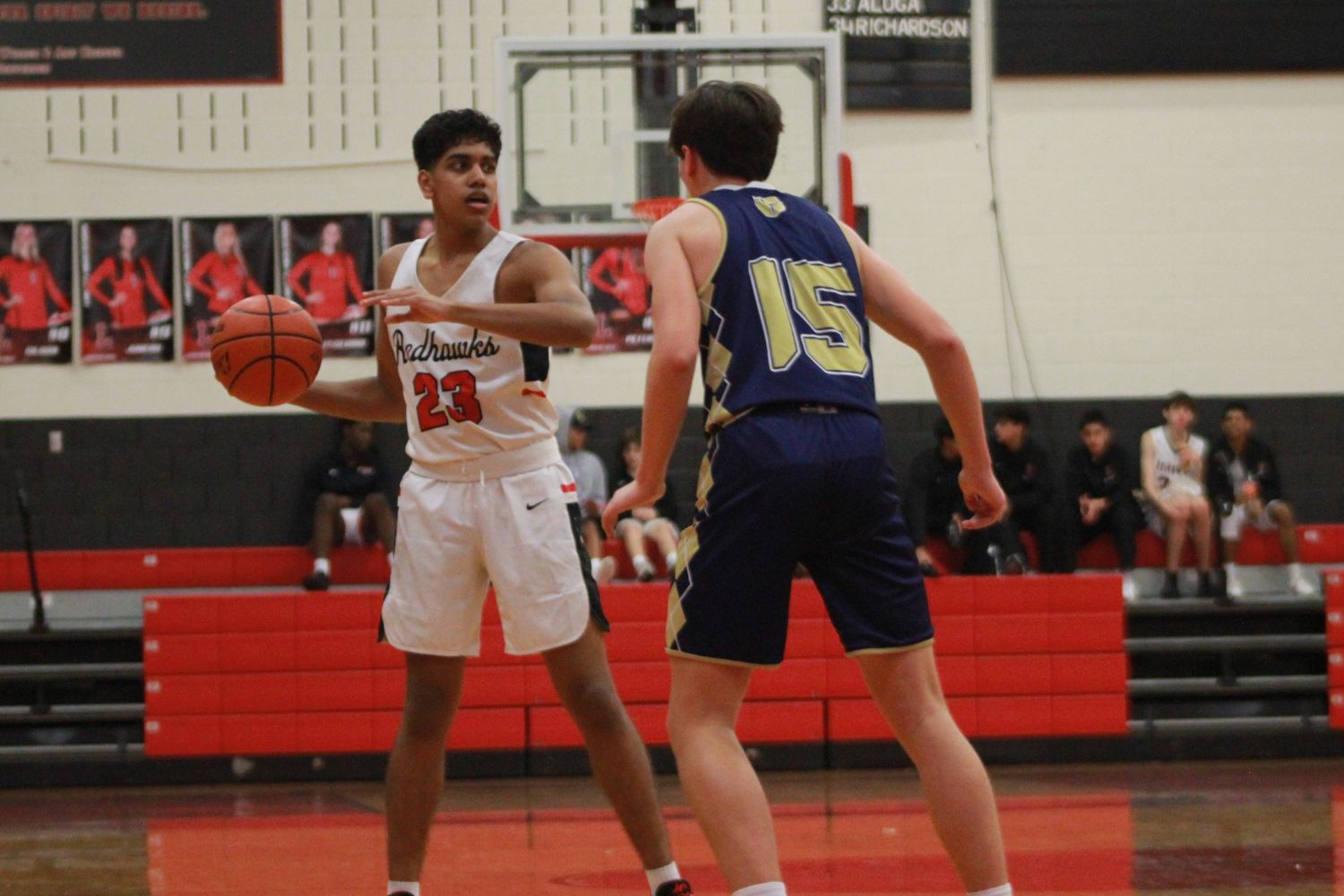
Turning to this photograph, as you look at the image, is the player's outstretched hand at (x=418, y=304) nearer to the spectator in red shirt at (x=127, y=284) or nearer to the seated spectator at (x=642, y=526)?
the seated spectator at (x=642, y=526)

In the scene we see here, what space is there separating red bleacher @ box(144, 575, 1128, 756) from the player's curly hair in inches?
178

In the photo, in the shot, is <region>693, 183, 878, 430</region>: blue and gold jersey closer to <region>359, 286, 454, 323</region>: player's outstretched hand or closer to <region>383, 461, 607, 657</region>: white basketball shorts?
<region>359, 286, 454, 323</region>: player's outstretched hand

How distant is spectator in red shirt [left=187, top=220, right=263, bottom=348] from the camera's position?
11.0 meters

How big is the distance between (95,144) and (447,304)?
819cm

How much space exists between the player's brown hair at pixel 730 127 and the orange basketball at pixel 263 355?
123cm

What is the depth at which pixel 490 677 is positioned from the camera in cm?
830

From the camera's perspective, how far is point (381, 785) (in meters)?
8.05

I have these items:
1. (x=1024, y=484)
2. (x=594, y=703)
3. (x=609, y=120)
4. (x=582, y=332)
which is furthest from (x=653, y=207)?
(x=594, y=703)

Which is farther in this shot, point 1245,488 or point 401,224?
point 401,224

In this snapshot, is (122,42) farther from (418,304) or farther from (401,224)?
(418,304)

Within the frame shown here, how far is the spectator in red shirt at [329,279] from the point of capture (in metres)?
11.0

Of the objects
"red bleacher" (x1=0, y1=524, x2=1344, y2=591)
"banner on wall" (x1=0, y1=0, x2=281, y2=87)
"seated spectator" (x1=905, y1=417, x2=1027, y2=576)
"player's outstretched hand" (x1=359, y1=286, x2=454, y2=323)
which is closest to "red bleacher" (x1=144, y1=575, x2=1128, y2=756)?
"seated spectator" (x1=905, y1=417, x2=1027, y2=576)

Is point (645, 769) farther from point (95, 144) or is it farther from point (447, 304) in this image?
point (95, 144)

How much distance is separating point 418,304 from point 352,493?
713 cm
